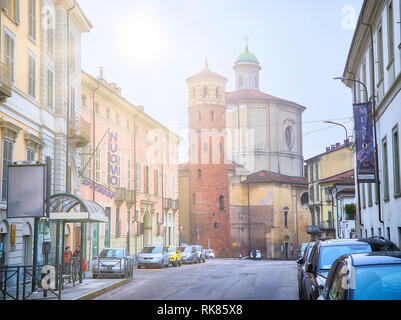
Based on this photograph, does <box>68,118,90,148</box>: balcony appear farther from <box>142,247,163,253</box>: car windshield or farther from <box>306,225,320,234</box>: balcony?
<box>306,225,320,234</box>: balcony

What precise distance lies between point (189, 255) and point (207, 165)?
26006mm

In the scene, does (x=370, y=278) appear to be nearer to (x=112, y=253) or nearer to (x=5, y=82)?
(x=5, y=82)

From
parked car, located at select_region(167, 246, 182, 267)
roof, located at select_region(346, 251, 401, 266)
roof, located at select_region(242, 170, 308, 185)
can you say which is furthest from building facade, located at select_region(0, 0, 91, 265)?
roof, located at select_region(242, 170, 308, 185)

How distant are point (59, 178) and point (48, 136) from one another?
2160 mm

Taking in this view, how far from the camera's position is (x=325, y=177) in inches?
2598

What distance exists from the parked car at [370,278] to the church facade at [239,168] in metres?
64.9

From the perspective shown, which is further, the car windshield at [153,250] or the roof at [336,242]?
the car windshield at [153,250]

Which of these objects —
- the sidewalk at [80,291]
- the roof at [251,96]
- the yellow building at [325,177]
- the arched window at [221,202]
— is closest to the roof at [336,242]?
the sidewalk at [80,291]

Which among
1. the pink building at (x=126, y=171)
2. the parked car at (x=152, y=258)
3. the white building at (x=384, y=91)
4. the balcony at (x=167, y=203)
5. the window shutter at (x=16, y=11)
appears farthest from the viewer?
the balcony at (x=167, y=203)

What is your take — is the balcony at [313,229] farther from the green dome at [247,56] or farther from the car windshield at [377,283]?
the car windshield at [377,283]

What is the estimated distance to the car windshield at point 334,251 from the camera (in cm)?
1102

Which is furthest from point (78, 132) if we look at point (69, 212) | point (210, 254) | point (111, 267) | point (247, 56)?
point (247, 56)

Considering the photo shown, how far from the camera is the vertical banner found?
23.1m

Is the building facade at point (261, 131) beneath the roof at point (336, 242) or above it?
above
